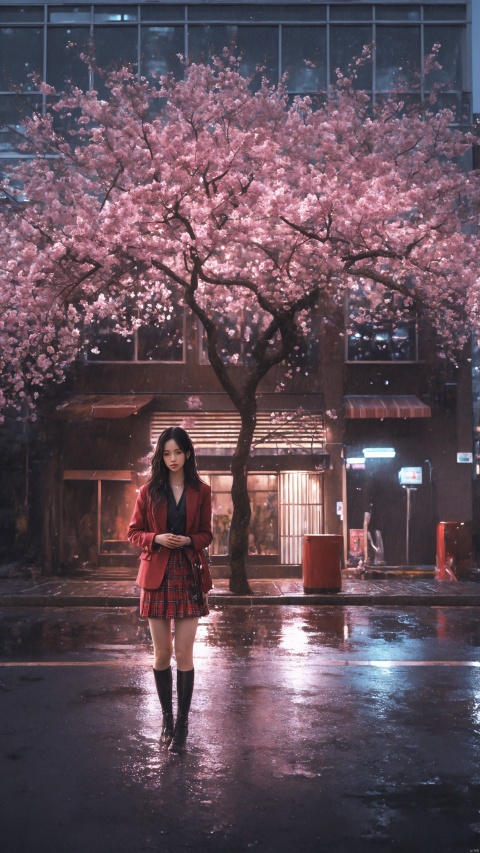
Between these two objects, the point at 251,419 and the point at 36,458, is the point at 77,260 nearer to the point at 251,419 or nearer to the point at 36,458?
the point at 251,419

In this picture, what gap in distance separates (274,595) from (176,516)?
1117cm

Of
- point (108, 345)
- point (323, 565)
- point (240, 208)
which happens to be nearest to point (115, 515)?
point (108, 345)

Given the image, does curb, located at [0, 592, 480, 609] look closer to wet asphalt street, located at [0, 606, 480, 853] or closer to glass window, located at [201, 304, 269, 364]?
wet asphalt street, located at [0, 606, 480, 853]

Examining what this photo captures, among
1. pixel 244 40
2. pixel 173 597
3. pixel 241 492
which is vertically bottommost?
pixel 173 597

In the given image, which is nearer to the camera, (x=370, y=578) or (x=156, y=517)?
(x=156, y=517)

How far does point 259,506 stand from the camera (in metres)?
22.6

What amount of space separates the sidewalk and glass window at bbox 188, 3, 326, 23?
603 inches

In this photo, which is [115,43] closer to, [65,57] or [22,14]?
[65,57]

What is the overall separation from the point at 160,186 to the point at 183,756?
13.1 meters

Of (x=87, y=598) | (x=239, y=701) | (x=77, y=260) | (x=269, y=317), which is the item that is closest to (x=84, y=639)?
(x=239, y=701)

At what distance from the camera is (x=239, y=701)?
7.95 meters

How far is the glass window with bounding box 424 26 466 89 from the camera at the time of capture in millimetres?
24812

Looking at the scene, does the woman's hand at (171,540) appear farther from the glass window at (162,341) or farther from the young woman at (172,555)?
the glass window at (162,341)

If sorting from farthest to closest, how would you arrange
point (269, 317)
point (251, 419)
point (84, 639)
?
1. point (269, 317)
2. point (251, 419)
3. point (84, 639)
